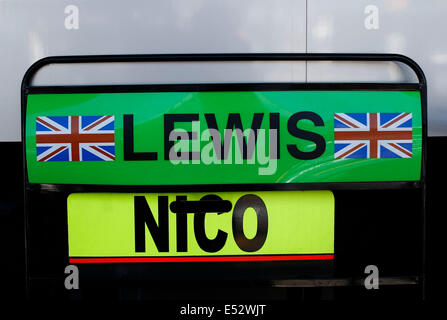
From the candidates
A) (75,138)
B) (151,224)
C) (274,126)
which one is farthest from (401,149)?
(75,138)

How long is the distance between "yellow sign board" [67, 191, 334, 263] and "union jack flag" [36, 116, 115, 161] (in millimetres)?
143

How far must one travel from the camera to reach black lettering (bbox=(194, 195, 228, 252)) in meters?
1.33

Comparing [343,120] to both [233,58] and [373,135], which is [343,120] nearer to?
[373,135]

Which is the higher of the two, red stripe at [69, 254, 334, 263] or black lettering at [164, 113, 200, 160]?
black lettering at [164, 113, 200, 160]

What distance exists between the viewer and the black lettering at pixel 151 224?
1315mm

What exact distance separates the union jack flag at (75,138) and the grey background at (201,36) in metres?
0.13

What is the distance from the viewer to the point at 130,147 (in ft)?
4.17

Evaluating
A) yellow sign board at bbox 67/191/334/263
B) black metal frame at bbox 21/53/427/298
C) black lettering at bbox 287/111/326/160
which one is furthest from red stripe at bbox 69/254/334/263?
black lettering at bbox 287/111/326/160

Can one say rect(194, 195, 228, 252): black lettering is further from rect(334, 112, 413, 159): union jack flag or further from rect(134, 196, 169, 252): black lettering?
rect(334, 112, 413, 159): union jack flag

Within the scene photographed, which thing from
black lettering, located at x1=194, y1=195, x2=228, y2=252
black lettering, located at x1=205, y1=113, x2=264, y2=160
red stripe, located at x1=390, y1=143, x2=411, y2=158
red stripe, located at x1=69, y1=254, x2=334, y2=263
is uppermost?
black lettering, located at x1=205, y1=113, x2=264, y2=160

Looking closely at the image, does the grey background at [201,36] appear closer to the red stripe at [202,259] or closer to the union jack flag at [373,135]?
the union jack flag at [373,135]

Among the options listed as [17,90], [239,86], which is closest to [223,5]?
[239,86]

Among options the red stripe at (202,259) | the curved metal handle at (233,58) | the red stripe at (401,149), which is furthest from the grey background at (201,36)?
the red stripe at (202,259)

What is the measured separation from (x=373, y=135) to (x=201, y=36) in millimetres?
668
